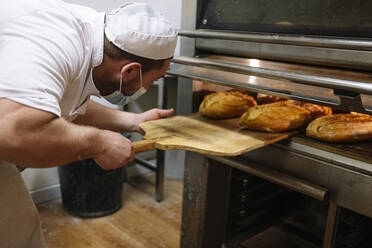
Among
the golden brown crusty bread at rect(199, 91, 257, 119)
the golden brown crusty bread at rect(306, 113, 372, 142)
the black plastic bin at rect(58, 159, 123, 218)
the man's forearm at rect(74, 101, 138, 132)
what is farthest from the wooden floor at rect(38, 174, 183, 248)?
the golden brown crusty bread at rect(306, 113, 372, 142)

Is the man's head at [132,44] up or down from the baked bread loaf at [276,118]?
up

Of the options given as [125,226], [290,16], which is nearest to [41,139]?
[290,16]

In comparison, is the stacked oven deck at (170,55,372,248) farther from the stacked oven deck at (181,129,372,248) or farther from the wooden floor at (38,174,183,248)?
the wooden floor at (38,174,183,248)

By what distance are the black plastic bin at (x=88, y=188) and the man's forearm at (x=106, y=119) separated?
2.80ft

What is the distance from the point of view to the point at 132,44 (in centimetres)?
105

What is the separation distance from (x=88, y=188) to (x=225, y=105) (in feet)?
4.19

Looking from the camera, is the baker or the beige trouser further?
the beige trouser

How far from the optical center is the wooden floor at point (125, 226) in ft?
7.00

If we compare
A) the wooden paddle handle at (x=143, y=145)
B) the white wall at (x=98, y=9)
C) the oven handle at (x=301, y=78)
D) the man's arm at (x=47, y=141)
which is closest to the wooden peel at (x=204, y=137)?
the wooden paddle handle at (x=143, y=145)

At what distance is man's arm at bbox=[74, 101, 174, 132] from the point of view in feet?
4.79

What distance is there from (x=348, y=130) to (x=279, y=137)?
22cm

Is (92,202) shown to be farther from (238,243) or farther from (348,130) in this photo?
(348,130)

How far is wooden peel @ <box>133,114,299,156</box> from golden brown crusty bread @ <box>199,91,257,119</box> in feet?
0.10

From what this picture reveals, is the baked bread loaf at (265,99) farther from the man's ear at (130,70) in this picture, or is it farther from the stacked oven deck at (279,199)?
the man's ear at (130,70)
